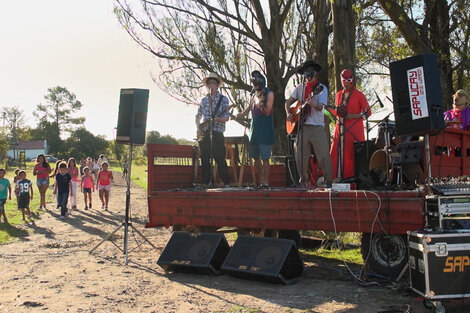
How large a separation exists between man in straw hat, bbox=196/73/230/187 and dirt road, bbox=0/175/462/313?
6.06 ft

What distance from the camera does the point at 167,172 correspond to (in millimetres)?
7699

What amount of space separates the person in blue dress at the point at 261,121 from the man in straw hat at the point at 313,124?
0.45 metres

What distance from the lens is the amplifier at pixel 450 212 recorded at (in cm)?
457

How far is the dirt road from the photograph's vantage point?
4.93 m

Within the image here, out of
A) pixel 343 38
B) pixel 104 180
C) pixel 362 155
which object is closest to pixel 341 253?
pixel 362 155

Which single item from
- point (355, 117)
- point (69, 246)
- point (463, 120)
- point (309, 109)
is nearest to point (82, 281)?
point (69, 246)

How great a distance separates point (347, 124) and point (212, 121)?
2.04 metres

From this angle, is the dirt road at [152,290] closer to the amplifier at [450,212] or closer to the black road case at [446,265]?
the black road case at [446,265]

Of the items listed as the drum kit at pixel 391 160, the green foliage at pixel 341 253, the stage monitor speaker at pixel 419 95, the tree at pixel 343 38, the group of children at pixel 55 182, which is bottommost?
the green foliage at pixel 341 253

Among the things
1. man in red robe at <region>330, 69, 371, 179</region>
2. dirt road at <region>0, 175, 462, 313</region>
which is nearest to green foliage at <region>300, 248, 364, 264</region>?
dirt road at <region>0, 175, 462, 313</region>

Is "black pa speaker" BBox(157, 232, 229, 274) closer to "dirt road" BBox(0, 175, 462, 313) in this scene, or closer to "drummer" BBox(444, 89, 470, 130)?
"dirt road" BBox(0, 175, 462, 313)

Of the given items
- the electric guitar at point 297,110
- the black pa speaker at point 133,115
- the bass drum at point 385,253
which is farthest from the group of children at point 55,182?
the bass drum at point 385,253

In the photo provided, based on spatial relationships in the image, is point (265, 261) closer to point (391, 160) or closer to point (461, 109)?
point (391, 160)

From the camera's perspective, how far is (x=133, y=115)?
753 cm
